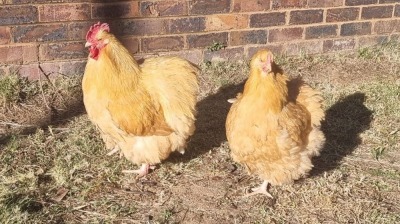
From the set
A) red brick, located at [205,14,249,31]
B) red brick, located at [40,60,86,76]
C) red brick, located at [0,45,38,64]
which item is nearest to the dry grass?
red brick, located at [40,60,86,76]

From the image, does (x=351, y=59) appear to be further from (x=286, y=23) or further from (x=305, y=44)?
(x=286, y=23)

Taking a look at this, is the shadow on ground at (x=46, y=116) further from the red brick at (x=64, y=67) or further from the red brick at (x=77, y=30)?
the red brick at (x=77, y=30)

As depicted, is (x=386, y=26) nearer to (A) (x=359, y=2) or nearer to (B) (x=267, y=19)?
(A) (x=359, y=2)

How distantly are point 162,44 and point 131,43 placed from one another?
1.02 ft

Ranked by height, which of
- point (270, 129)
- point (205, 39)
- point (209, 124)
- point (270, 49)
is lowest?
point (209, 124)

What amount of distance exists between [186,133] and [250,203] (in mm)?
651

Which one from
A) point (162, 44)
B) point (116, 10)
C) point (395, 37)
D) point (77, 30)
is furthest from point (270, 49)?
point (77, 30)

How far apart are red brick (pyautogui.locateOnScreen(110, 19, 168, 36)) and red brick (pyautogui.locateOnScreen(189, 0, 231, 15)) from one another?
312 millimetres

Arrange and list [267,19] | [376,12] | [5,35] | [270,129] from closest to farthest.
→ [270,129]
[5,35]
[267,19]
[376,12]

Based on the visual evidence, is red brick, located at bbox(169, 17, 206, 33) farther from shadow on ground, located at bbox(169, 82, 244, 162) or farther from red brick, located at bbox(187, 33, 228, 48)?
shadow on ground, located at bbox(169, 82, 244, 162)

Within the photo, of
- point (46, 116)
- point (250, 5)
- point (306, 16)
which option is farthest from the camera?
point (306, 16)

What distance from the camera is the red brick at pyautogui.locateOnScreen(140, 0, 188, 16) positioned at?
15.8 ft

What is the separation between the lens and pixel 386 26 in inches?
231

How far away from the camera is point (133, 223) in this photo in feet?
10.4
